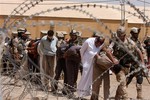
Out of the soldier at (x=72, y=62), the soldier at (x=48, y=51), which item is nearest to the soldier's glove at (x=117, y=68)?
the soldier at (x=72, y=62)

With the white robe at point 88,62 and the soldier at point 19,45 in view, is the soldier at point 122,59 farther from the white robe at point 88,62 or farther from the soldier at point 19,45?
the soldier at point 19,45

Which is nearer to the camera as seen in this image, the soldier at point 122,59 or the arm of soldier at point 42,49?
the soldier at point 122,59

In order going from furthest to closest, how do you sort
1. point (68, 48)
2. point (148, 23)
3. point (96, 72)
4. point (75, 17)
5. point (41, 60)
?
point (75, 17) < point (41, 60) < point (68, 48) < point (96, 72) < point (148, 23)

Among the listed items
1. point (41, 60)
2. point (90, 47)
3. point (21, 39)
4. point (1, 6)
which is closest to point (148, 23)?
point (90, 47)

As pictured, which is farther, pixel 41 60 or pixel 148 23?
pixel 41 60

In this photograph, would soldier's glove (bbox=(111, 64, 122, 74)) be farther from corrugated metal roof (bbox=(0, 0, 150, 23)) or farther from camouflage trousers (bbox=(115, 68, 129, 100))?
corrugated metal roof (bbox=(0, 0, 150, 23))

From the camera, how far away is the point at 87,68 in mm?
8438

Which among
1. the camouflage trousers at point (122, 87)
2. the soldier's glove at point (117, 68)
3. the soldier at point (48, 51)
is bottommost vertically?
the camouflage trousers at point (122, 87)

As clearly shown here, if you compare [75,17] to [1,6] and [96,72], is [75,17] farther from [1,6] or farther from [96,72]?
[96,72]

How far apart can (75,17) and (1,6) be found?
402 centimetres

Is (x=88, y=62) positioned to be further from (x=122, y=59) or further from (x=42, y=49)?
(x=42, y=49)

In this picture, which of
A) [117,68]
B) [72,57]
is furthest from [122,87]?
[72,57]

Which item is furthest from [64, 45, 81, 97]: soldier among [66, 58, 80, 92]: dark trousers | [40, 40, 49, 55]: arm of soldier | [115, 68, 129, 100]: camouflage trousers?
[115, 68, 129, 100]: camouflage trousers

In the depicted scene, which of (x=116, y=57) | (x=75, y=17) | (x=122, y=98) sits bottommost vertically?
(x=122, y=98)
